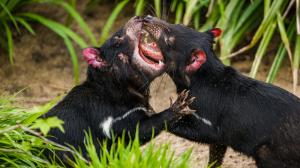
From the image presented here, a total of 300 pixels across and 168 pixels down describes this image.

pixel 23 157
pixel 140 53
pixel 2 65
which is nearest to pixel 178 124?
pixel 140 53

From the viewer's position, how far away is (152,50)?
447 cm

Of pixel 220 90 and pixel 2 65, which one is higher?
pixel 220 90

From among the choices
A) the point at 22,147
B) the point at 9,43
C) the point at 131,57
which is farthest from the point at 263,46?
the point at 22,147

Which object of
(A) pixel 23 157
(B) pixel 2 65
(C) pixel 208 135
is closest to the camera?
(A) pixel 23 157

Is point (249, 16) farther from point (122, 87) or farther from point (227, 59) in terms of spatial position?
point (122, 87)

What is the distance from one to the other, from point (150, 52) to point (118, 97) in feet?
1.00

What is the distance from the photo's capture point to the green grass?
12.3ft

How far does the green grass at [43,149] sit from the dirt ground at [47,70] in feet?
4.82

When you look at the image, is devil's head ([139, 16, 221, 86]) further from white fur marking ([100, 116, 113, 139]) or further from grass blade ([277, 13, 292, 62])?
grass blade ([277, 13, 292, 62])

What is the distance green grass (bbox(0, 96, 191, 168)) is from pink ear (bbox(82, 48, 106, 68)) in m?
0.41

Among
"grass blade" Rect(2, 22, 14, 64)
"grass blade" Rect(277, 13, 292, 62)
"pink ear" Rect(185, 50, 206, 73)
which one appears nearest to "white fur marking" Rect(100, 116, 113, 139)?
"pink ear" Rect(185, 50, 206, 73)

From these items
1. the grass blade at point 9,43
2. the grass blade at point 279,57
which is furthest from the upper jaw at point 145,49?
the grass blade at point 9,43

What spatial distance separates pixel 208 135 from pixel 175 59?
0.45 metres

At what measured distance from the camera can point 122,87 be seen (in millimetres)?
4512
